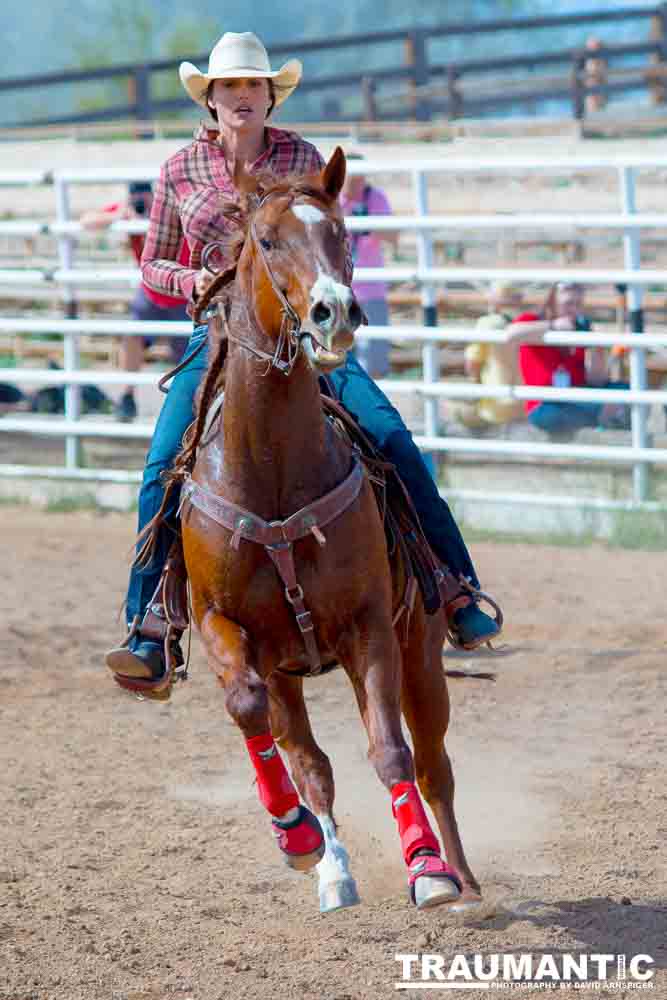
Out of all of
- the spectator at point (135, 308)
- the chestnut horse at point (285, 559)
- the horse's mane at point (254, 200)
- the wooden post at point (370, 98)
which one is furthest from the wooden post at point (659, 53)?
the chestnut horse at point (285, 559)

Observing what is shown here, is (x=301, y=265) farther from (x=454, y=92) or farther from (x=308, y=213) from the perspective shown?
(x=454, y=92)

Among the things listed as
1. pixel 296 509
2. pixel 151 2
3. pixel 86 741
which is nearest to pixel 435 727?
pixel 296 509

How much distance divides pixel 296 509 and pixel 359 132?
1656cm

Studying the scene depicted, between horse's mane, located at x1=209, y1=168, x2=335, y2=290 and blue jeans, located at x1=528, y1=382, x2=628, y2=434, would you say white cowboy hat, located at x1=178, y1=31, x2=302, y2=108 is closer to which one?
horse's mane, located at x1=209, y1=168, x2=335, y2=290

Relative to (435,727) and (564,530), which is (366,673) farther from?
(564,530)

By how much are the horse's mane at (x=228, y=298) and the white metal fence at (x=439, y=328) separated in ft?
16.4

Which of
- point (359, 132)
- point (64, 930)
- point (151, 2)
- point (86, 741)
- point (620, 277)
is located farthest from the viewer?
point (151, 2)

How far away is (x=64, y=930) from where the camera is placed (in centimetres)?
466

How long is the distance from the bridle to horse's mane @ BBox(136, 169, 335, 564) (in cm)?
2

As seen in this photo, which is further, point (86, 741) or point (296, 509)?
point (86, 741)

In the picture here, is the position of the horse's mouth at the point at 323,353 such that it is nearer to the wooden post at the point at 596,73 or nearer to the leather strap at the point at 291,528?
the leather strap at the point at 291,528

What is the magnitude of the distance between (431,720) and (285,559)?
952 millimetres

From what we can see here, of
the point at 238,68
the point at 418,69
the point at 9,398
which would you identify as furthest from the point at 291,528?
the point at 418,69

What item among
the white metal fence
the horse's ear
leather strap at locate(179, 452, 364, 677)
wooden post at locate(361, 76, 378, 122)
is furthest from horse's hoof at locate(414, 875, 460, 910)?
wooden post at locate(361, 76, 378, 122)
